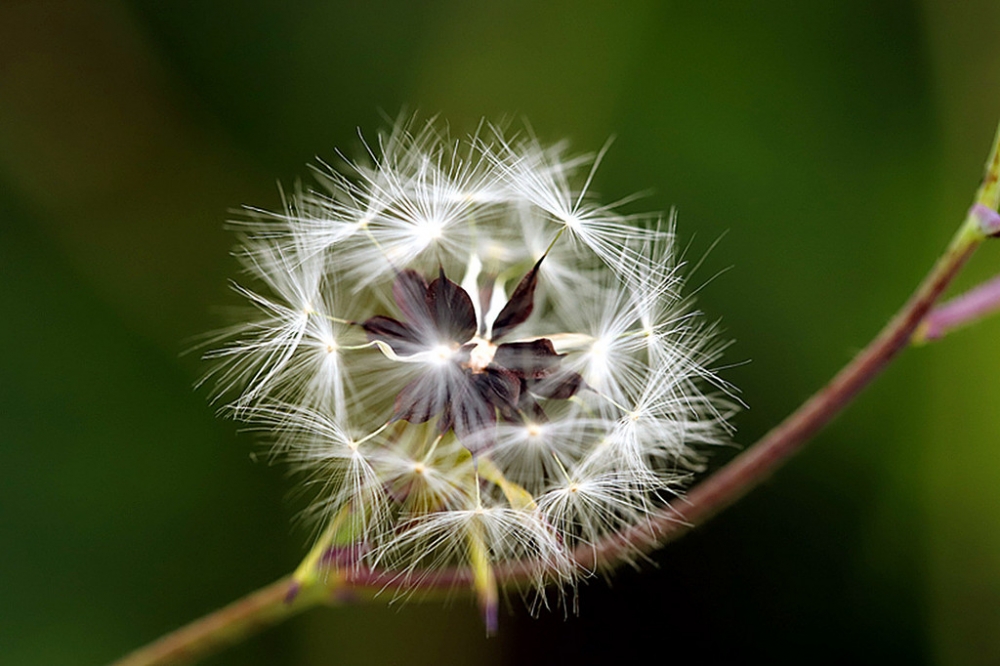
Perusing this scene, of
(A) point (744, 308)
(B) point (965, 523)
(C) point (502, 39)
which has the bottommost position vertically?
(B) point (965, 523)

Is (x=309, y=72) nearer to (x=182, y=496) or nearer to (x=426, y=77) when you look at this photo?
(x=426, y=77)

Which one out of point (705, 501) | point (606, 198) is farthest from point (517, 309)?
point (606, 198)

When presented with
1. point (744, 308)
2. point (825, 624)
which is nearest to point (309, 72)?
point (744, 308)

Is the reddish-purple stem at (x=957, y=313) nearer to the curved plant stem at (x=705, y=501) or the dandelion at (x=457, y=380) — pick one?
the curved plant stem at (x=705, y=501)

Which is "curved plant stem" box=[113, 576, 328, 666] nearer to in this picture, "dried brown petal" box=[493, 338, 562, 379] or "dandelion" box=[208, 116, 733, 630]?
"dandelion" box=[208, 116, 733, 630]

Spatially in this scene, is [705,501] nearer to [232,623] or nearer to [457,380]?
[457,380]

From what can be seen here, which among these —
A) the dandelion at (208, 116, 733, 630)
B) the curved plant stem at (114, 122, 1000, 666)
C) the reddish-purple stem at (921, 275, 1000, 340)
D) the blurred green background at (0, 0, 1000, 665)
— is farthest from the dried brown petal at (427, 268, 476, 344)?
the blurred green background at (0, 0, 1000, 665)
